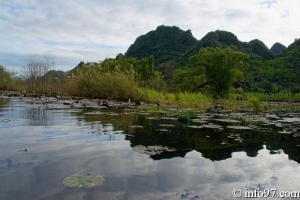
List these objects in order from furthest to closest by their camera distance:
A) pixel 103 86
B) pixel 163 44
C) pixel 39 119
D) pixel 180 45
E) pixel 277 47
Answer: pixel 277 47
pixel 163 44
pixel 180 45
pixel 103 86
pixel 39 119

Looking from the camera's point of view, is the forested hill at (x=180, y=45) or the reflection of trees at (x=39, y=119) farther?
the forested hill at (x=180, y=45)

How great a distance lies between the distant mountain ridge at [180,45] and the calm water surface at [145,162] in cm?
5244

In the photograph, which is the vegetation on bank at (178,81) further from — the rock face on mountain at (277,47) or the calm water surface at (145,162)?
the rock face on mountain at (277,47)

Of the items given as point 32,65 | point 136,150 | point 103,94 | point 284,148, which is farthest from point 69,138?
point 32,65

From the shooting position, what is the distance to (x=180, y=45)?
3066 inches

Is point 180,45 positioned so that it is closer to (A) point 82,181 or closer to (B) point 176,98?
(B) point 176,98

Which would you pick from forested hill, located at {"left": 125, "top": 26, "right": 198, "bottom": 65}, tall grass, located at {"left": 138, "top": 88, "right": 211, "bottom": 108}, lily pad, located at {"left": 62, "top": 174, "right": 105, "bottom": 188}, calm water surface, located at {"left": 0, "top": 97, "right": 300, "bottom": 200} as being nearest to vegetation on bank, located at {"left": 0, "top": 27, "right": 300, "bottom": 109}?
tall grass, located at {"left": 138, "top": 88, "right": 211, "bottom": 108}

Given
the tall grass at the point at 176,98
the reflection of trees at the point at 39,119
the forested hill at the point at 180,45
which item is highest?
the forested hill at the point at 180,45

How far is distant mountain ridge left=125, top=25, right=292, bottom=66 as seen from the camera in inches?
2429

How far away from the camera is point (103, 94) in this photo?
20.7 metres

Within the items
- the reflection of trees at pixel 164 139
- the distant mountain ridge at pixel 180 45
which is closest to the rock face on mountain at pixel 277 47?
the distant mountain ridge at pixel 180 45

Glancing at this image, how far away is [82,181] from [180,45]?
76741 millimetres

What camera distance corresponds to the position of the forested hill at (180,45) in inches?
2429

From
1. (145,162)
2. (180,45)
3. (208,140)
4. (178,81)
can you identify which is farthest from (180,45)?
(145,162)
